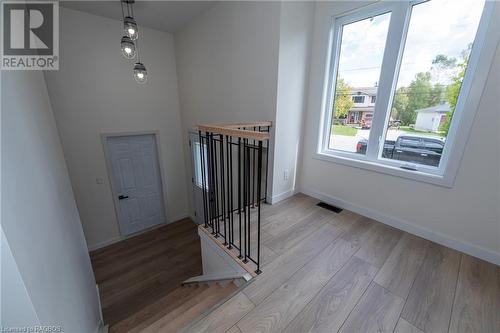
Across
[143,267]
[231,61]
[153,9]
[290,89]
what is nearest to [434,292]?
[290,89]

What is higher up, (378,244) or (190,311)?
(378,244)

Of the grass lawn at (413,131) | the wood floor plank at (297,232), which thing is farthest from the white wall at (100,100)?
the grass lawn at (413,131)

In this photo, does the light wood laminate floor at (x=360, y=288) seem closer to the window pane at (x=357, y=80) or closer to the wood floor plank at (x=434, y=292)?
the wood floor plank at (x=434, y=292)

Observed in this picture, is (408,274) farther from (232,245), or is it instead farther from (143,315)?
(143,315)

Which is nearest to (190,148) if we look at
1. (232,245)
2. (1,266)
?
(232,245)

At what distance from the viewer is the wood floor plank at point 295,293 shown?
1.22 metres

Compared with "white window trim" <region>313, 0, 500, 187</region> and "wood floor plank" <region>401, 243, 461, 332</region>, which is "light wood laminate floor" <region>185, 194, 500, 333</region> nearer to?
"wood floor plank" <region>401, 243, 461, 332</region>

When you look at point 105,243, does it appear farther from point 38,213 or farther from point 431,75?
point 431,75

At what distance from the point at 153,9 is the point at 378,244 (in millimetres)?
4311

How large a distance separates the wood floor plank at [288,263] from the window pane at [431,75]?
122 cm

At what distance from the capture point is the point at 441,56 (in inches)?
68.8

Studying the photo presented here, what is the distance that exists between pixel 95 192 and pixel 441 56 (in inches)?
203

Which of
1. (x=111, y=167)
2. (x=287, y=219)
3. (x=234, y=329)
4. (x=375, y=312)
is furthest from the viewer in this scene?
(x=111, y=167)

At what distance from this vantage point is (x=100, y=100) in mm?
3312
